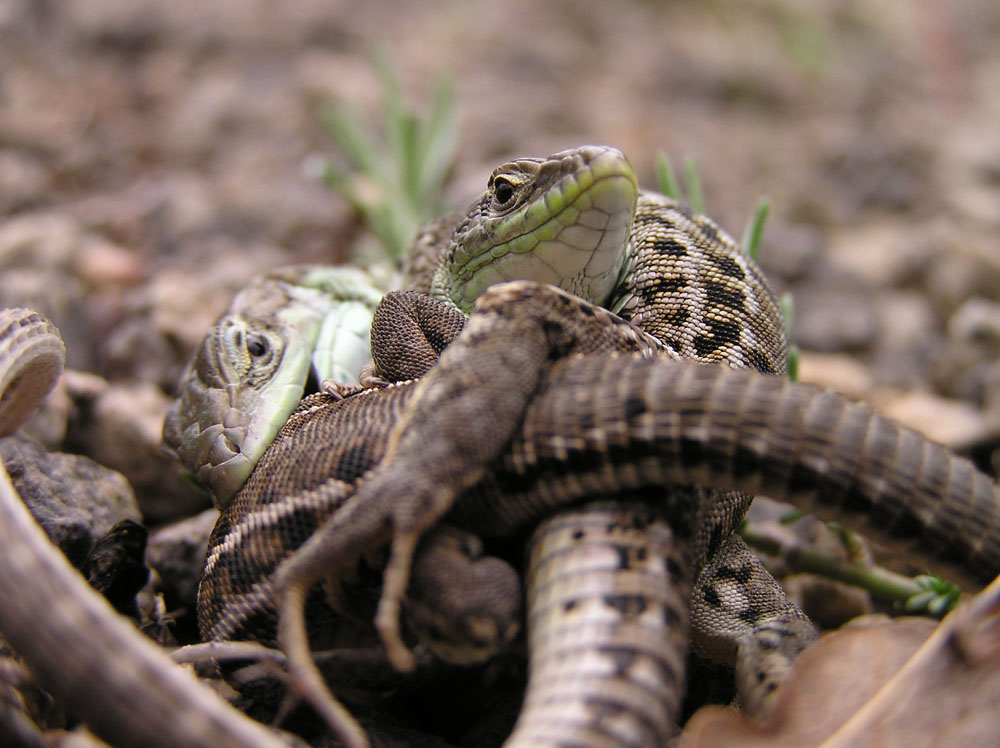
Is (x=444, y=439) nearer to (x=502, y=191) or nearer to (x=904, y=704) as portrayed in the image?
(x=904, y=704)

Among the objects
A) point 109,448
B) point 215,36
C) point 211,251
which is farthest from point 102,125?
point 109,448

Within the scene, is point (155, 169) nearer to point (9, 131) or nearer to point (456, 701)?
point (9, 131)

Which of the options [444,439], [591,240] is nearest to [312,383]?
[591,240]

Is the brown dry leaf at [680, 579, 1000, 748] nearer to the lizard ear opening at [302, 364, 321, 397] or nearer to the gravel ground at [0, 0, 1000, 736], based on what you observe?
the lizard ear opening at [302, 364, 321, 397]

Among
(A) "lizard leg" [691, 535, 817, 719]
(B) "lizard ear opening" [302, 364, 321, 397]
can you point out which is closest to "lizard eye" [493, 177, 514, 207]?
(B) "lizard ear opening" [302, 364, 321, 397]

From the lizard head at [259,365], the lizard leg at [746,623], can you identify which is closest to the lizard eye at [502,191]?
the lizard head at [259,365]

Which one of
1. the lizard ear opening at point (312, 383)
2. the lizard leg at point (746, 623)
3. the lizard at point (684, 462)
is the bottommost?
the lizard leg at point (746, 623)

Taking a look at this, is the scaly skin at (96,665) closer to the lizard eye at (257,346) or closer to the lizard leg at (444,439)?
the lizard leg at (444,439)
